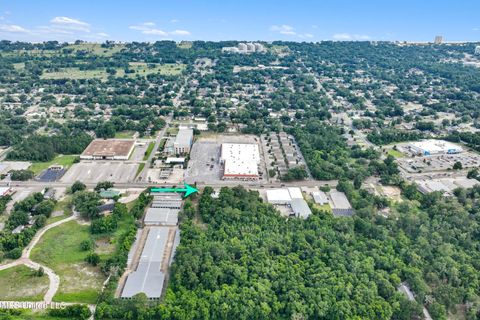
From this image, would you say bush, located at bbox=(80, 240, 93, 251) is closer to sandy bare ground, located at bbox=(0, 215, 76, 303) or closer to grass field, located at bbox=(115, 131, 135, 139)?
sandy bare ground, located at bbox=(0, 215, 76, 303)

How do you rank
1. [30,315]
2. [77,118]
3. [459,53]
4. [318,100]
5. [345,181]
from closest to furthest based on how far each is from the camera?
[30,315] < [345,181] < [77,118] < [318,100] < [459,53]

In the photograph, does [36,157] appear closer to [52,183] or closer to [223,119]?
[52,183]

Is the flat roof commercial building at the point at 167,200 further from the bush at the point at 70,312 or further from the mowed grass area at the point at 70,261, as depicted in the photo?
the bush at the point at 70,312

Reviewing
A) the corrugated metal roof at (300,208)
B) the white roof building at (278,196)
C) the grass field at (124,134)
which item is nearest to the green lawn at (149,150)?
the grass field at (124,134)

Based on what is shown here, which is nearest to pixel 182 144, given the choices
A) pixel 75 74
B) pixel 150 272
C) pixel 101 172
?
pixel 101 172

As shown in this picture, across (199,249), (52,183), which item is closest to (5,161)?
(52,183)

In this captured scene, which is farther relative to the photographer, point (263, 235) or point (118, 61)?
point (118, 61)

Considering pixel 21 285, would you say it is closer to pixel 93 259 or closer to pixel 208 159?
pixel 93 259
